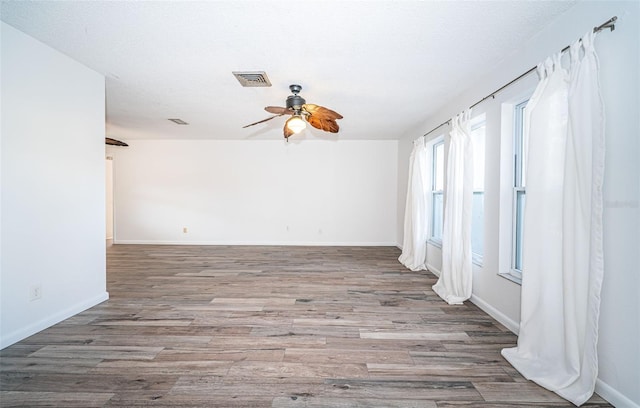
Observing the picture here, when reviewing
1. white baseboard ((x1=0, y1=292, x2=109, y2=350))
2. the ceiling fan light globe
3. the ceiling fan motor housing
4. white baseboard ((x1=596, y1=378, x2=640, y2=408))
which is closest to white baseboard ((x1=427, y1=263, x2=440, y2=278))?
white baseboard ((x1=596, y1=378, x2=640, y2=408))

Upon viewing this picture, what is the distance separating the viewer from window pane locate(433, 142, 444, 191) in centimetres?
457

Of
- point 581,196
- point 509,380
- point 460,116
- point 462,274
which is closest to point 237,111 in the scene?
point 460,116

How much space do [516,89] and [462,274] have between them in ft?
6.29

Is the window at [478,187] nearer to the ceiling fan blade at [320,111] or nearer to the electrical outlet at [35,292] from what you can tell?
the ceiling fan blade at [320,111]

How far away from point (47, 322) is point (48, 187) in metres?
1.19

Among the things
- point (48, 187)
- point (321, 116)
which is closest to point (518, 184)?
point (321, 116)

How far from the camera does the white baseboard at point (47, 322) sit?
2123 mm

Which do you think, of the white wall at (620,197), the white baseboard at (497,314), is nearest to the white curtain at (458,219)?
the white baseboard at (497,314)

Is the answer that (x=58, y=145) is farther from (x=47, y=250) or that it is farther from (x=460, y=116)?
(x=460, y=116)

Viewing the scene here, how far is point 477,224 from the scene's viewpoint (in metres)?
3.21

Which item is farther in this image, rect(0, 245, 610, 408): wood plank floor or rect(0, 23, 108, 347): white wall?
rect(0, 23, 108, 347): white wall

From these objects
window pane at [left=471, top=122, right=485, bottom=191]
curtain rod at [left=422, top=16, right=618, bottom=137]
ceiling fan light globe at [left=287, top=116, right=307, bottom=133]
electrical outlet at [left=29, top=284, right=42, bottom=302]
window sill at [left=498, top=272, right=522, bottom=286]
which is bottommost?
electrical outlet at [left=29, top=284, right=42, bottom=302]

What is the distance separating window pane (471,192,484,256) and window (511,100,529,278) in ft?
1.69

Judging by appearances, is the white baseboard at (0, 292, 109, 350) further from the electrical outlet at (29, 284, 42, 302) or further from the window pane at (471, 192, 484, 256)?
the window pane at (471, 192, 484, 256)
